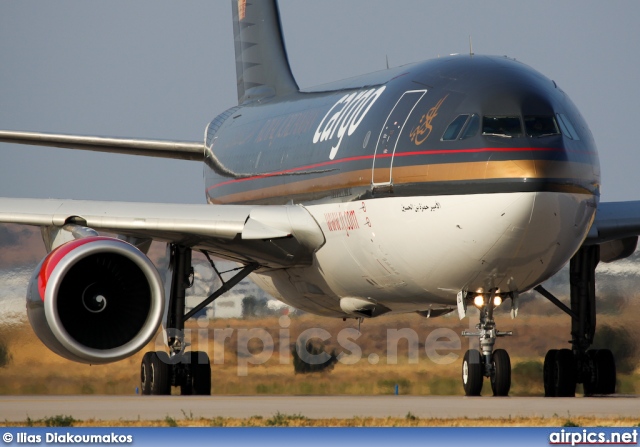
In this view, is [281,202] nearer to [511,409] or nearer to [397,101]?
[397,101]

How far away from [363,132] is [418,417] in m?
5.21

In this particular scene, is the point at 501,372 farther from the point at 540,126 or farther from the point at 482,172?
the point at 540,126

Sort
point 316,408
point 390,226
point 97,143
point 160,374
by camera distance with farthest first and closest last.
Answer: point 97,143
point 160,374
point 390,226
point 316,408

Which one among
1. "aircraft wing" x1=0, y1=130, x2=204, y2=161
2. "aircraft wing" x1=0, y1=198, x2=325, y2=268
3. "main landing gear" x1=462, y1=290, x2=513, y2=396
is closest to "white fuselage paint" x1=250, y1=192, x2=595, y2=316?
"main landing gear" x1=462, y1=290, x2=513, y2=396

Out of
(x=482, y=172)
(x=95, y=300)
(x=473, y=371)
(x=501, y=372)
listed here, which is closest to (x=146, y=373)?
(x=95, y=300)

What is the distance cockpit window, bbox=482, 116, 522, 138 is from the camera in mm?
14812

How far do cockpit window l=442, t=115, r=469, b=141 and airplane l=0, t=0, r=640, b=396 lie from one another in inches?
0.8

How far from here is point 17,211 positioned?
17266 millimetres

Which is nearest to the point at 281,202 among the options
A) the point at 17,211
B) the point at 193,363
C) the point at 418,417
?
the point at 193,363

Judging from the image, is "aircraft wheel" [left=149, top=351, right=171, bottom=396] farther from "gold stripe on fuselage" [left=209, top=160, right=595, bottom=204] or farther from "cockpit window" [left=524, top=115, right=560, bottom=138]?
"cockpit window" [left=524, top=115, right=560, bottom=138]

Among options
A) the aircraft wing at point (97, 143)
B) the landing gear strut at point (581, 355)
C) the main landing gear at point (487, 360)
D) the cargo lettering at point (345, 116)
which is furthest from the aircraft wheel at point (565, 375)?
the aircraft wing at point (97, 143)

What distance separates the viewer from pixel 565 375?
18484mm

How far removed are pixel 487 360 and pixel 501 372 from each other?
0.21 metres

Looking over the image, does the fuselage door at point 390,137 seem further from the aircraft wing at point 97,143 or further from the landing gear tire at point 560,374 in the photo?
the aircraft wing at point 97,143
